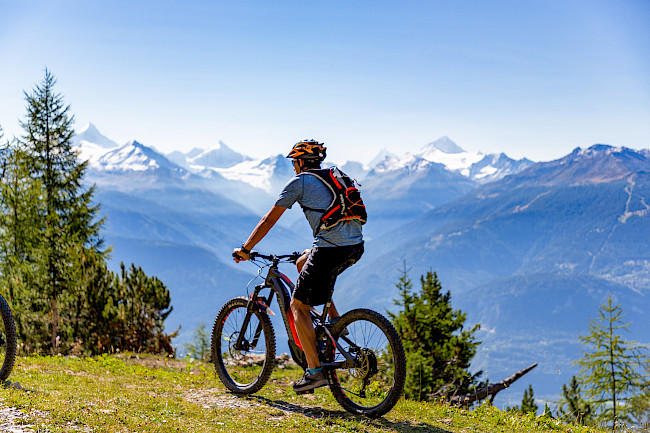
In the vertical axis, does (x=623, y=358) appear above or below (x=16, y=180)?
below

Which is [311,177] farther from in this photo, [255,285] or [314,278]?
[255,285]

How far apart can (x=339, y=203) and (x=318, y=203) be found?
0.25 m

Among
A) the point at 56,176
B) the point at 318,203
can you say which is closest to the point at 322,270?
the point at 318,203

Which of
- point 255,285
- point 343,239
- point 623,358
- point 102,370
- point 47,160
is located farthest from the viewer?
point 47,160

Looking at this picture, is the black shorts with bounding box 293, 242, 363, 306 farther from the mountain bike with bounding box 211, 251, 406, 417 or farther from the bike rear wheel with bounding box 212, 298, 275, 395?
the bike rear wheel with bounding box 212, 298, 275, 395

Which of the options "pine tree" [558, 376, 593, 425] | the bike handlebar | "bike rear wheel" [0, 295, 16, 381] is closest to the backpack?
the bike handlebar

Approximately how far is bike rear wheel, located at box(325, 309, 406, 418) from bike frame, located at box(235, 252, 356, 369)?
8 centimetres

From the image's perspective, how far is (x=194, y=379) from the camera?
8781mm

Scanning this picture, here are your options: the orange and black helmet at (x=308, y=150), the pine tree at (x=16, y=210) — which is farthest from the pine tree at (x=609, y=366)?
the pine tree at (x=16, y=210)

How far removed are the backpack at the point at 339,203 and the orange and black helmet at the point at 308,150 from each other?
31 cm

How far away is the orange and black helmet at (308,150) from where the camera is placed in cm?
648

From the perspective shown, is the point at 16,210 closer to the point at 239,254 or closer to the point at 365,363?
the point at 239,254

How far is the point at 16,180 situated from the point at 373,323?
74.5 feet

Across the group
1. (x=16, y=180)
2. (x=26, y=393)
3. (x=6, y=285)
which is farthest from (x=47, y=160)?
(x=26, y=393)
